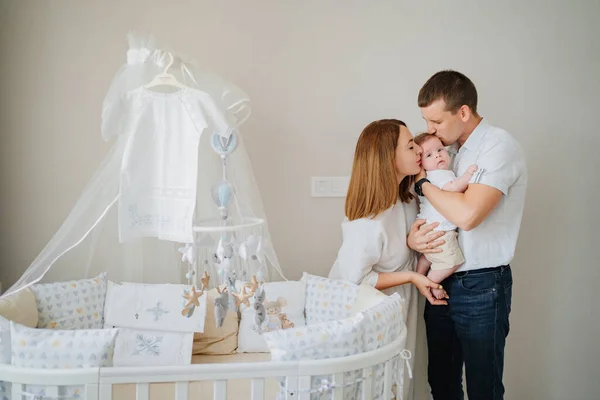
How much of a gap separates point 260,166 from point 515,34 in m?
1.42

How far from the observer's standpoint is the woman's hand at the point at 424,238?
2041 millimetres

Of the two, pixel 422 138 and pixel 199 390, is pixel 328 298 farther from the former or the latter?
pixel 422 138

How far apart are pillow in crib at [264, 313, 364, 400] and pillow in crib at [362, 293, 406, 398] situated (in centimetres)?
5

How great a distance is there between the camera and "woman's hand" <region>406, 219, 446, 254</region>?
6.70 feet

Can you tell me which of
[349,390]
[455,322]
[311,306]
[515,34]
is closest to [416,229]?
[455,322]

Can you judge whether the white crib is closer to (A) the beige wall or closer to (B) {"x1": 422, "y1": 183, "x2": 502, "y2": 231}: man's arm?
(B) {"x1": 422, "y1": 183, "x2": 502, "y2": 231}: man's arm

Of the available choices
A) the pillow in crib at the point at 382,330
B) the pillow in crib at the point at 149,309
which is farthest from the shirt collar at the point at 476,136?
the pillow in crib at the point at 149,309

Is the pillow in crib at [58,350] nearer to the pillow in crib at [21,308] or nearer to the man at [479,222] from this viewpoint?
the pillow in crib at [21,308]

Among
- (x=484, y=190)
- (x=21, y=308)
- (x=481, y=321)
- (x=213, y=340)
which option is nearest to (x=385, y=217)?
(x=484, y=190)

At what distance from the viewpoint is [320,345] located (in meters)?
1.55

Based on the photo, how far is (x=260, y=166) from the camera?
2586 mm

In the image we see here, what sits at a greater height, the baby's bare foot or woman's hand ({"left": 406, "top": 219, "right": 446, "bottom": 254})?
woman's hand ({"left": 406, "top": 219, "right": 446, "bottom": 254})

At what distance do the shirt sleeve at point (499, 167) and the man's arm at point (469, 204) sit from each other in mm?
26

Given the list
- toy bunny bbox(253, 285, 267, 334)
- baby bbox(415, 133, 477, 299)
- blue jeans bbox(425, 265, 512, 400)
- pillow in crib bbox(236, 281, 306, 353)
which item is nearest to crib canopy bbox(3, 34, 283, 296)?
toy bunny bbox(253, 285, 267, 334)
